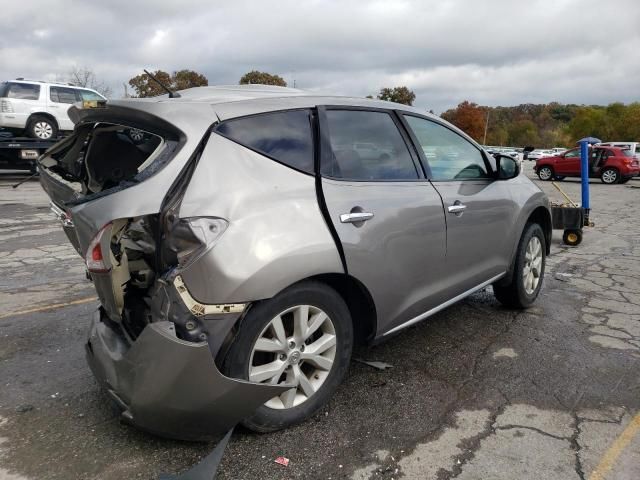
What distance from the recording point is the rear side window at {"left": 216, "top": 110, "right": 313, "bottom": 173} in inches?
97.7

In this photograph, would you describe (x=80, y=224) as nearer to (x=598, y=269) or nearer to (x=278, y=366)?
(x=278, y=366)

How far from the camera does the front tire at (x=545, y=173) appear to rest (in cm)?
2359

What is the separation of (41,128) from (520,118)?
4002 inches

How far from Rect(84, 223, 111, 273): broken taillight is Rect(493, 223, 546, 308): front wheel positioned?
10.5 feet

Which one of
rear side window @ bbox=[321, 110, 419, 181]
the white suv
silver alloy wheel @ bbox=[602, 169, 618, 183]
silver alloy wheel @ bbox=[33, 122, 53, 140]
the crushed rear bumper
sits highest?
the white suv

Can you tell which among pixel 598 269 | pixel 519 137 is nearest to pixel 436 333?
pixel 598 269

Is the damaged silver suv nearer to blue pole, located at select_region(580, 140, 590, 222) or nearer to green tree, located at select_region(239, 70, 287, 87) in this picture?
blue pole, located at select_region(580, 140, 590, 222)

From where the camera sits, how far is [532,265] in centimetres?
453

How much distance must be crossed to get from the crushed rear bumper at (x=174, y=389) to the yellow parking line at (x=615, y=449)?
1504mm

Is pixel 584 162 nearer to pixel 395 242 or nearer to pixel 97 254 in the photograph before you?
pixel 395 242

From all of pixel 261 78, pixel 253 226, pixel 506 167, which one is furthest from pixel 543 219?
pixel 261 78

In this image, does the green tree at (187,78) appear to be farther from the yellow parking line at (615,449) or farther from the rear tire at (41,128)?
the yellow parking line at (615,449)

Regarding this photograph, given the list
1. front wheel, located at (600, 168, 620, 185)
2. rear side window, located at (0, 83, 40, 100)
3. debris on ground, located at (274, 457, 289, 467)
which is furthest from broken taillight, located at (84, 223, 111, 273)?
front wheel, located at (600, 168, 620, 185)

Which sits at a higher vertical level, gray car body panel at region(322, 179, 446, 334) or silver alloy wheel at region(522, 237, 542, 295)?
gray car body panel at region(322, 179, 446, 334)
